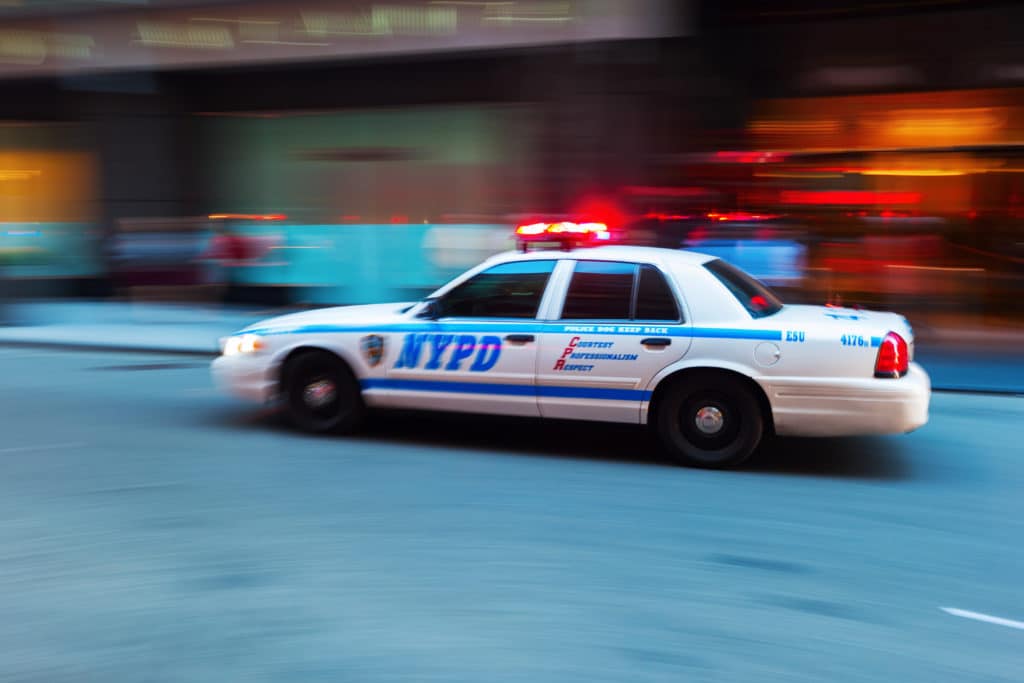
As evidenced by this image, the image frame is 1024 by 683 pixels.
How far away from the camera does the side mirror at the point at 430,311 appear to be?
7.07 meters

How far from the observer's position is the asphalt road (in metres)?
3.65

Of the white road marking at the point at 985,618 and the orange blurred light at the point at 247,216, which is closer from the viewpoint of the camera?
the white road marking at the point at 985,618

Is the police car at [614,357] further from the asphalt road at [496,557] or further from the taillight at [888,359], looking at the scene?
the asphalt road at [496,557]

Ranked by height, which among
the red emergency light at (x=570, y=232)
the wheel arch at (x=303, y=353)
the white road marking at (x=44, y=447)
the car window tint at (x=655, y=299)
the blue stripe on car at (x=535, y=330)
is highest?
the red emergency light at (x=570, y=232)

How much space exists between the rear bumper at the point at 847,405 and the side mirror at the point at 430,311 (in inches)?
92.3

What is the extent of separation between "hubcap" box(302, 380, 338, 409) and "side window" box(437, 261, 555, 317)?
3.32 ft

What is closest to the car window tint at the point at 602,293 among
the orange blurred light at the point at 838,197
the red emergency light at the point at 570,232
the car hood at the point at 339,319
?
the car hood at the point at 339,319

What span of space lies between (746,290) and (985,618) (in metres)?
3.19

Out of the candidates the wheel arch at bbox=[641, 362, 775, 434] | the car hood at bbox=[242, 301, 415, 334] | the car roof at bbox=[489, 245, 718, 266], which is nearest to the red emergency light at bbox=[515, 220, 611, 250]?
the car hood at bbox=[242, 301, 415, 334]

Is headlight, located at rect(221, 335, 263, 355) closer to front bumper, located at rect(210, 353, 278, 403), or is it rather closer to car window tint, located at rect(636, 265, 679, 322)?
front bumper, located at rect(210, 353, 278, 403)

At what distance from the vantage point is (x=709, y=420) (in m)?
6.48

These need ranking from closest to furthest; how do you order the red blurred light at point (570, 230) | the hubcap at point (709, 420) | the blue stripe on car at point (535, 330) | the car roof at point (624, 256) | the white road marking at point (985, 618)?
the white road marking at point (985, 618) < the blue stripe on car at point (535, 330) < the hubcap at point (709, 420) < the car roof at point (624, 256) < the red blurred light at point (570, 230)

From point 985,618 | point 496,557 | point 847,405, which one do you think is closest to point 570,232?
point 847,405

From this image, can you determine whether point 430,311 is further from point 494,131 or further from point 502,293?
point 494,131
